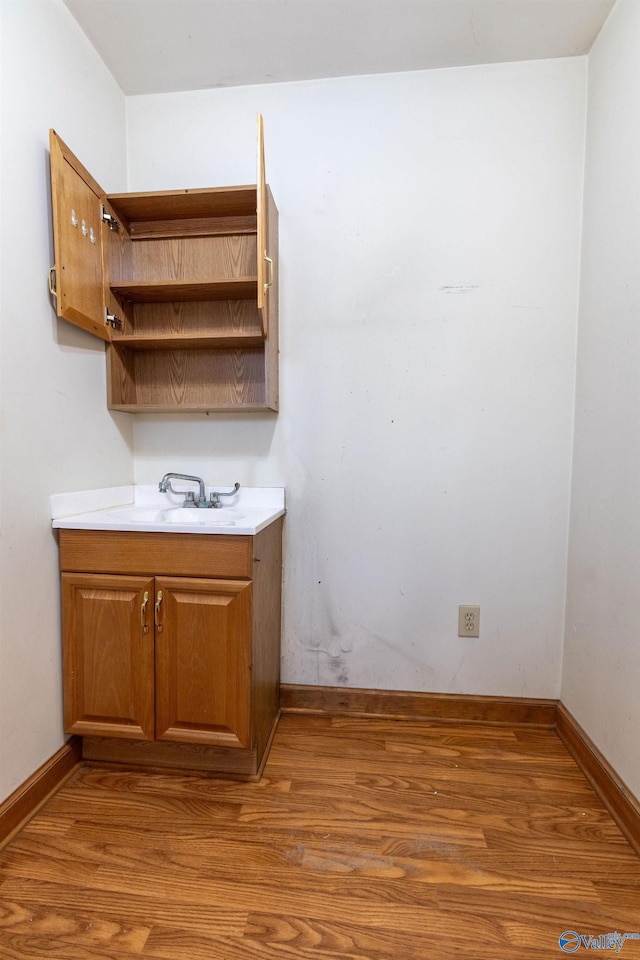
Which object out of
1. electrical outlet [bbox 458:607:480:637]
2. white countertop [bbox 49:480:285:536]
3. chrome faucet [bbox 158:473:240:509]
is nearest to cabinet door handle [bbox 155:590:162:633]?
white countertop [bbox 49:480:285:536]

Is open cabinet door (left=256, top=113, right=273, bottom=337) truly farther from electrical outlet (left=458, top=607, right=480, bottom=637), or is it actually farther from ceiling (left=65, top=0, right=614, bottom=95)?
electrical outlet (left=458, top=607, right=480, bottom=637)

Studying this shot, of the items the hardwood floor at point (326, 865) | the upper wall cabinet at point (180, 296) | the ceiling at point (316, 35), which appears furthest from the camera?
the upper wall cabinet at point (180, 296)

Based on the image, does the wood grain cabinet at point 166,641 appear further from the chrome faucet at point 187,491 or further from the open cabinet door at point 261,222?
the open cabinet door at point 261,222

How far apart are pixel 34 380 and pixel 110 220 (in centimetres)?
74

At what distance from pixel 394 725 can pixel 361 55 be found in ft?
8.37

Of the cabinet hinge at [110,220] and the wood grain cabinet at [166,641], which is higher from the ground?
the cabinet hinge at [110,220]

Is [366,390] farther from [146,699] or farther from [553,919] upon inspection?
[553,919]

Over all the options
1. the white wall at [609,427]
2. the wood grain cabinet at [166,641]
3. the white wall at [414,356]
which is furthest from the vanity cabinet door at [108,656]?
the white wall at [609,427]

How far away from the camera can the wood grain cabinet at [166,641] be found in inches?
54.5

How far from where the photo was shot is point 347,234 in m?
1.76

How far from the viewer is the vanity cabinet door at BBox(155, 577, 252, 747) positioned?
4.53 feet

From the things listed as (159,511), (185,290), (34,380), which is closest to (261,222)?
(185,290)

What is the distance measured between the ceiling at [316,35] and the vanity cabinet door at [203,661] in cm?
188

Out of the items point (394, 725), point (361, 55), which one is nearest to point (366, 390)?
point (361, 55)
